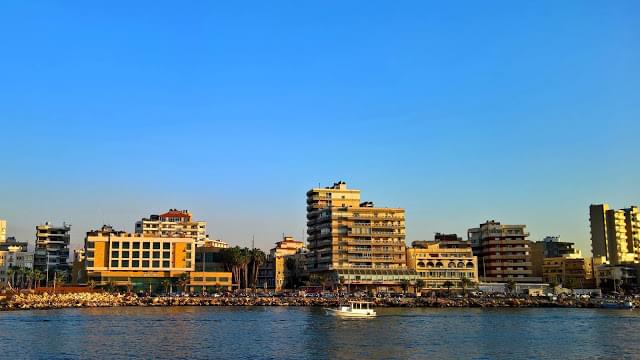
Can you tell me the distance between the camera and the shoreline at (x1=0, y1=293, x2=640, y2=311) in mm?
136250

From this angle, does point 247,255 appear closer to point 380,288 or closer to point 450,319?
point 380,288

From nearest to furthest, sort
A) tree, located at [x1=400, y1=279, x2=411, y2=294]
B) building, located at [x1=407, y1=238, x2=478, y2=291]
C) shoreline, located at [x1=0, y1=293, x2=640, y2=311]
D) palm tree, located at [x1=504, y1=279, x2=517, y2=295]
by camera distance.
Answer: shoreline, located at [x1=0, y1=293, x2=640, y2=311] → tree, located at [x1=400, y1=279, x2=411, y2=294] → palm tree, located at [x1=504, y1=279, x2=517, y2=295] → building, located at [x1=407, y1=238, x2=478, y2=291]

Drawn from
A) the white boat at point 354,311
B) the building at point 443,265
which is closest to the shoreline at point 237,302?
the white boat at point 354,311

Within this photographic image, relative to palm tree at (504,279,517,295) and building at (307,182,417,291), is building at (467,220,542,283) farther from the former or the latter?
building at (307,182,417,291)

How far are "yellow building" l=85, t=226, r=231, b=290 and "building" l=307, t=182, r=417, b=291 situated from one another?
3014cm

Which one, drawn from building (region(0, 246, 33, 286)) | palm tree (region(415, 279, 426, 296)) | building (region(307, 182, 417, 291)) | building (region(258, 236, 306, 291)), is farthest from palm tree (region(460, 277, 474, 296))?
building (region(0, 246, 33, 286))

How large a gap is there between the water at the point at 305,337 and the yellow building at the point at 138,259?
5708 cm

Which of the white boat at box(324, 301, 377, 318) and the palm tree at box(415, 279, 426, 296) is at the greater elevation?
the palm tree at box(415, 279, 426, 296)

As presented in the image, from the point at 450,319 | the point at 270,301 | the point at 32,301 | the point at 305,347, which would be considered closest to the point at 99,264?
the point at 32,301

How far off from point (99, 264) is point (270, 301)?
47043 mm

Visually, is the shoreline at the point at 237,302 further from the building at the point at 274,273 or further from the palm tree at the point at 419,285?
the building at the point at 274,273

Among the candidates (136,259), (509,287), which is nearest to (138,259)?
(136,259)

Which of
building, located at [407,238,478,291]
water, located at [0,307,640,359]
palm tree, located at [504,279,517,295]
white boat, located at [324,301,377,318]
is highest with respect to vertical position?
building, located at [407,238,478,291]

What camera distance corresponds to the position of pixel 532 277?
19362cm
